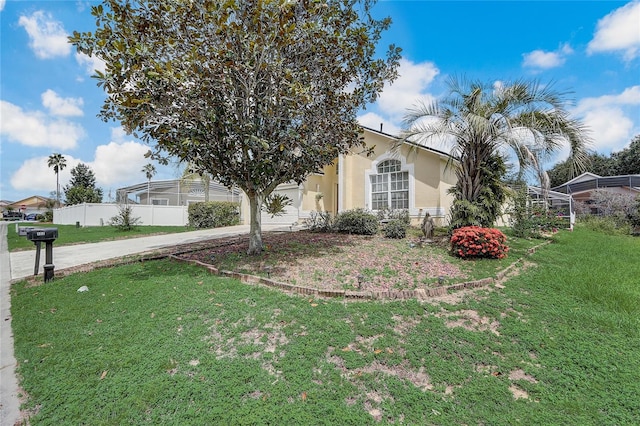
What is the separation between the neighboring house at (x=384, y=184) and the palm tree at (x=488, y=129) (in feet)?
7.22

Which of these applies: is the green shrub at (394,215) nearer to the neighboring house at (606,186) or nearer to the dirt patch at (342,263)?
the dirt patch at (342,263)

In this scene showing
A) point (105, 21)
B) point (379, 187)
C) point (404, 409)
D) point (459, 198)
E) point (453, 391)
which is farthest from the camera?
point (379, 187)

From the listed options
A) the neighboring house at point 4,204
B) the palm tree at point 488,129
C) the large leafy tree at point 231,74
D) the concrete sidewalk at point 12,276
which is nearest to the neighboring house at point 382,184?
the palm tree at point 488,129

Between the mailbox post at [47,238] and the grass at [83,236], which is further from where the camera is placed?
the grass at [83,236]

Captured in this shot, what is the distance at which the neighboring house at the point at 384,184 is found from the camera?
41.8 feet

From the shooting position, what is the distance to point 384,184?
47.8 feet

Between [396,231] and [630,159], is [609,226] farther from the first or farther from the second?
[630,159]

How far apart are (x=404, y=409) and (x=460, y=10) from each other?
1075 centimetres

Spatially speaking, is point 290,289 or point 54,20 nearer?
point 290,289

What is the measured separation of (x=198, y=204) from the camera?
62.3 ft

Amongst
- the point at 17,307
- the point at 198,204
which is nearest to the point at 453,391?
the point at 17,307

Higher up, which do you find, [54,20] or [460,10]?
[460,10]

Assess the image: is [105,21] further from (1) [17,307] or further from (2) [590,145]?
(2) [590,145]

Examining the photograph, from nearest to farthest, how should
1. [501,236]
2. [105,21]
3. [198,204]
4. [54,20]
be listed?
[105,21] → [54,20] → [501,236] → [198,204]
